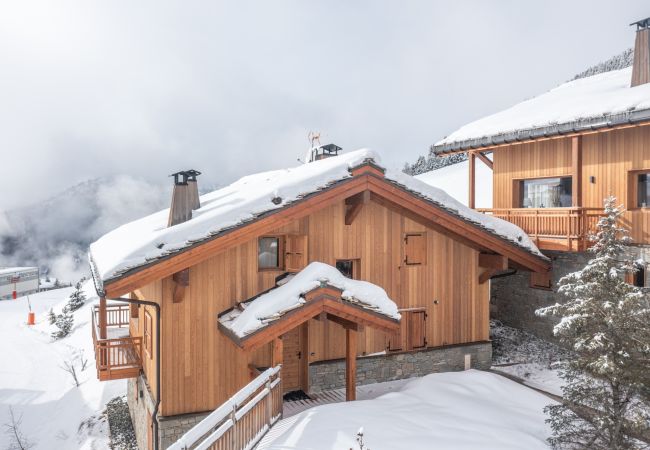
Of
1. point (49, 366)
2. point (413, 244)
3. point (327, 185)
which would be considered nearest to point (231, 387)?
point (327, 185)

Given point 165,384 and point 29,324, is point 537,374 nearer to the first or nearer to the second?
point 165,384

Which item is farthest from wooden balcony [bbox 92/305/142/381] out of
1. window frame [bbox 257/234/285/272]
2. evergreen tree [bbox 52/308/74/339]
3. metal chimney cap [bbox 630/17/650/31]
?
evergreen tree [bbox 52/308/74/339]

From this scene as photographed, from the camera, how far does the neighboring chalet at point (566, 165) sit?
13750 mm

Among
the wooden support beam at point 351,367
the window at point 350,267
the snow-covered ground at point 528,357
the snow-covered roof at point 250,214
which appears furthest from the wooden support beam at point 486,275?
the wooden support beam at point 351,367

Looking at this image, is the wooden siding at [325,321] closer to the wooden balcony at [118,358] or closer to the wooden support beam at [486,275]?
the wooden support beam at [486,275]

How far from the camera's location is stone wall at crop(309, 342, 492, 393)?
12539 mm

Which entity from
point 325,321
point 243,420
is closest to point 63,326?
point 325,321

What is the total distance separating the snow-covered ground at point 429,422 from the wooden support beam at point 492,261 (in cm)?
339

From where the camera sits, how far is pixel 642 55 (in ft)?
53.3

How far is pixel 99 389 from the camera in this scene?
27.0 m

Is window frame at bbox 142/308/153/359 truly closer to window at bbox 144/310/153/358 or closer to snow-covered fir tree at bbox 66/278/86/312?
window at bbox 144/310/153/358

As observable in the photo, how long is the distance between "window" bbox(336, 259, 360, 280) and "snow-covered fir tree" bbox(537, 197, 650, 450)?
5369 millimetres

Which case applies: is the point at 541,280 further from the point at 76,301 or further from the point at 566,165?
the point at 76,301

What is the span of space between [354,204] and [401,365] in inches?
189
